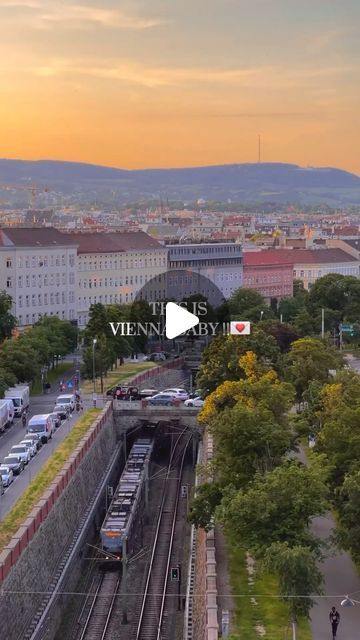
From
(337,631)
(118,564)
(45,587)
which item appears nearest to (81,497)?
(118,564)

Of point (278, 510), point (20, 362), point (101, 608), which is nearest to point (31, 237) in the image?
point (20, 362)

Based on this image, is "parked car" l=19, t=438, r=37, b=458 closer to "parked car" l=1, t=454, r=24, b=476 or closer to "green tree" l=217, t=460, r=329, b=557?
"parked car" l=1, t=454, r=24, b=476

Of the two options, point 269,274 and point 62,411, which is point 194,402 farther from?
point 269,274

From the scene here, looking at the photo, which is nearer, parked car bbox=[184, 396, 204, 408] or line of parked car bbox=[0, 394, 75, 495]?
line of parked car bbox=[0, 394, 75, 495]

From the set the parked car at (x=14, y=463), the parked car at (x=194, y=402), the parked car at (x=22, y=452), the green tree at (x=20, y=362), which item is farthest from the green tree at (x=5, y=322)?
the parked car at (x=14, y=463)

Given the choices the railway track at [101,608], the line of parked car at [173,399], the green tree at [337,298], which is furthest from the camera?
the green tree at [337,298]

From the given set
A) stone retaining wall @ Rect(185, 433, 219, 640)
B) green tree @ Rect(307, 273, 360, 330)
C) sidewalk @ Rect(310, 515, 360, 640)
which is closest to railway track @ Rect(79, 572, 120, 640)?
stone retaining wall @ Rect(185, 433, 219, 640)

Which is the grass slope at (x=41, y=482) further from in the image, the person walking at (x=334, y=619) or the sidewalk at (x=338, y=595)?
the person walking at (x=334, y=619)
